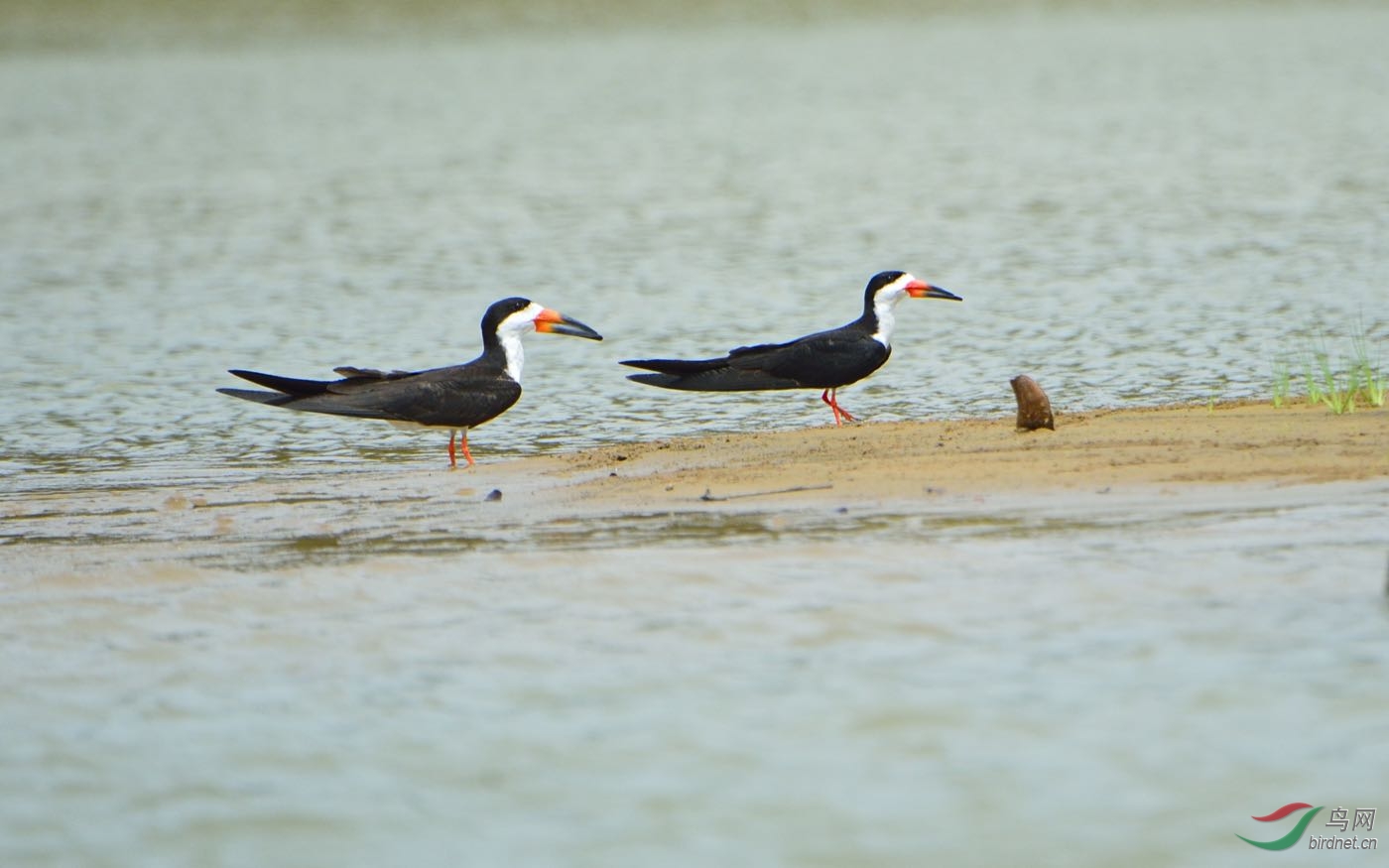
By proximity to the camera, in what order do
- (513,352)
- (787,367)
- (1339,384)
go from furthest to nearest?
(513,352), (787,367), (1339,384)

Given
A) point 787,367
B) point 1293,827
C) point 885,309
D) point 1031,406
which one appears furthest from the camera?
point 885,309

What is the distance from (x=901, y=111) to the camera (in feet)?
122

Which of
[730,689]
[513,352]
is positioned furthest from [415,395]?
[730,689]

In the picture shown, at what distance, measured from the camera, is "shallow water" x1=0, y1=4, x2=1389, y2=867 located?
213 inches

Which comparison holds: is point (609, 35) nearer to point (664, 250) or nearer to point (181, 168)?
point (181, 168)

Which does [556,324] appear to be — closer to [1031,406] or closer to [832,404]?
[832,404]

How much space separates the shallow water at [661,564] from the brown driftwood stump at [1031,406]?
4.50 feet

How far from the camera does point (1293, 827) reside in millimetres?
5051

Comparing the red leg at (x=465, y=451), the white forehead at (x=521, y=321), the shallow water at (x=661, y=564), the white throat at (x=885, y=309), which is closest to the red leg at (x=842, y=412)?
the shallow water at (x=661, y=564)

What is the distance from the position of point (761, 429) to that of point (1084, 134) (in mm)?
21767

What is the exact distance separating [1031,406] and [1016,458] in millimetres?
722

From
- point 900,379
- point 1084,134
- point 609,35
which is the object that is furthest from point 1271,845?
point 609,35

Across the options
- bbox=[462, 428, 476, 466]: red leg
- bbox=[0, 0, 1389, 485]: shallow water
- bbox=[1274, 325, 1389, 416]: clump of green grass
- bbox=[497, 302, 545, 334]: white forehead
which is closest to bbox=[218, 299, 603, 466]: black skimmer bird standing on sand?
bbox=[462, 428, 476, 466]: red leg

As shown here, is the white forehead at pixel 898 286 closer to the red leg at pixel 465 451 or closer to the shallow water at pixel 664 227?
the shallow water at pixel 664 227
